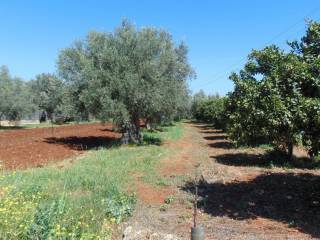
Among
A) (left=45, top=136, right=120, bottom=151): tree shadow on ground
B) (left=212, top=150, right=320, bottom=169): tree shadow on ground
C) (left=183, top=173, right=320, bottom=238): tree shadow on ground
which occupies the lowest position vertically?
(left=183, top=173, right=320, bottom=238): tree shadow on ground

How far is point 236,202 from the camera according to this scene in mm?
12953

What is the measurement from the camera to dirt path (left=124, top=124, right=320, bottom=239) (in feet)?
32.9

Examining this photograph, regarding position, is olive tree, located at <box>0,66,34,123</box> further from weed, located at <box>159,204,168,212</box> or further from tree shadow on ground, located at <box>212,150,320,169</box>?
weed, located at <box>159,204,168,212</box>

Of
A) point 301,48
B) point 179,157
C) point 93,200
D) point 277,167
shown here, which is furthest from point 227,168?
point 93,200

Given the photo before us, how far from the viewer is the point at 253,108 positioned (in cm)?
1111

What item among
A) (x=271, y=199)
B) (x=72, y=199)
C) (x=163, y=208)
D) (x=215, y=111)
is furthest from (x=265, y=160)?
(x=215, y=111)

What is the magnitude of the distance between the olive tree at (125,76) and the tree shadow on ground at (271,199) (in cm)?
1070

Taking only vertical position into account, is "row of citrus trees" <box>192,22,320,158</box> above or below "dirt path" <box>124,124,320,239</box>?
above

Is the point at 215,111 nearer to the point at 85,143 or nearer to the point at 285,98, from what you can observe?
the point at 85,143

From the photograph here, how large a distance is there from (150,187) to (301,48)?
6085 mm

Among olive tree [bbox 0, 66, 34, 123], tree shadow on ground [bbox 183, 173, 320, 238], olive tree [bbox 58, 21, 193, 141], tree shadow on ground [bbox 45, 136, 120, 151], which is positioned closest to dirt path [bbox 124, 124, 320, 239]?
tree shadow on ground [bbox 183, 173, 320, 238]

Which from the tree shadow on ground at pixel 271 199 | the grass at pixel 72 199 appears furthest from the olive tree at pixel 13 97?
the tree shadow on ground at pixel 271 199

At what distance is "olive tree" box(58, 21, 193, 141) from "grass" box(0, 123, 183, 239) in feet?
17.0

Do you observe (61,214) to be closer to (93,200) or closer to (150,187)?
(93,200)
